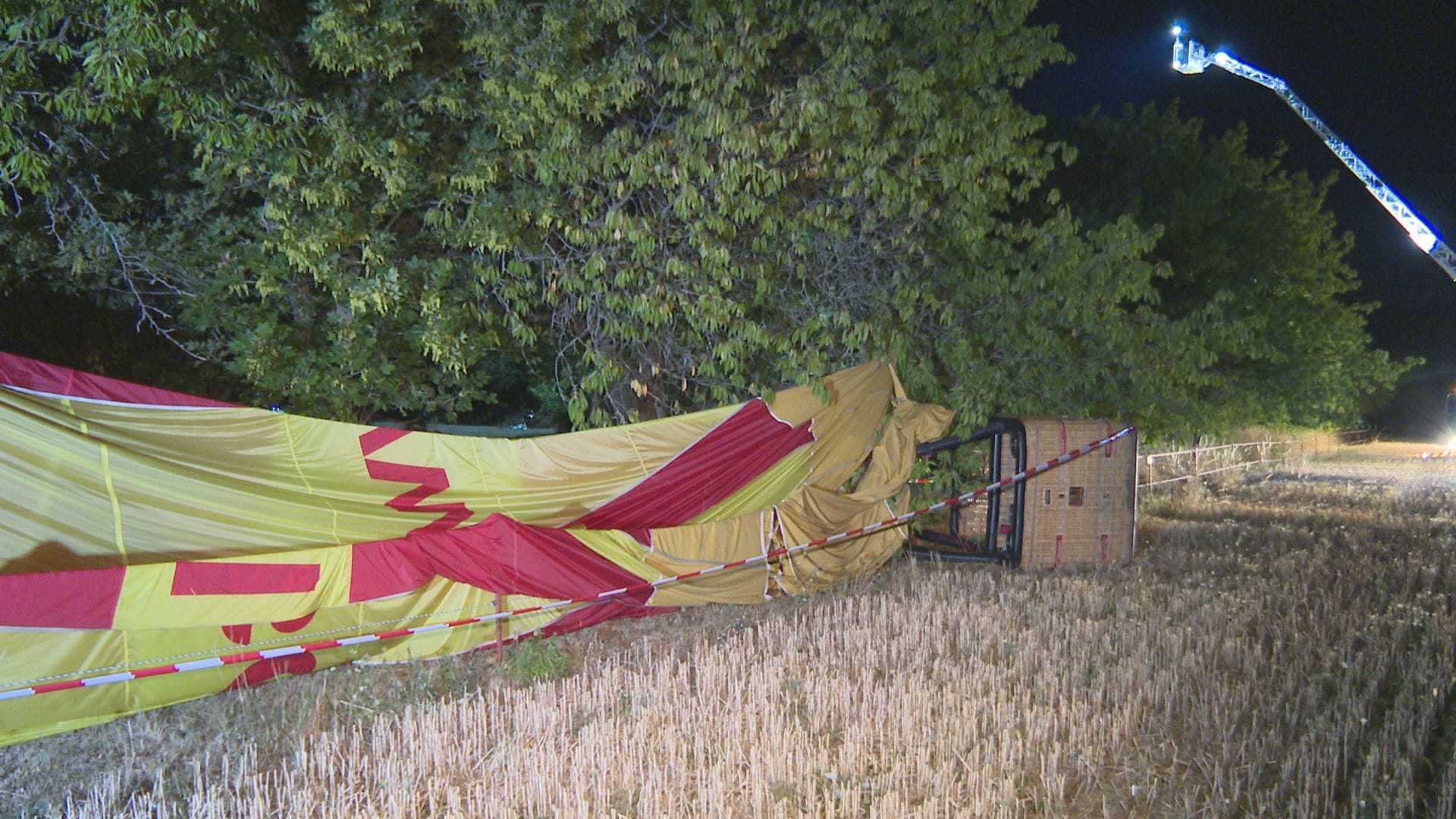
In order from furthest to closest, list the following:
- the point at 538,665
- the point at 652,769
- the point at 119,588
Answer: the point at 538,665 < the point at 119,588 < the point at 652,769

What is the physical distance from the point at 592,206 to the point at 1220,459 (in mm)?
14691

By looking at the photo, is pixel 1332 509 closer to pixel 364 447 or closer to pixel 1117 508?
pixel 1117 508

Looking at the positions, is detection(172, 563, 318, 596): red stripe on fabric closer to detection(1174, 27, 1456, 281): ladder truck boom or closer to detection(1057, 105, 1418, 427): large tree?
detection(1057, 105, 1418, 427): large tree

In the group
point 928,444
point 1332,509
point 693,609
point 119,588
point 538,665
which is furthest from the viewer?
point 1332,509

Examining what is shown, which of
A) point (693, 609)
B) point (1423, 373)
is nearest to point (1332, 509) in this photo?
point (693, 609)

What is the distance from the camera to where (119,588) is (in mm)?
4832

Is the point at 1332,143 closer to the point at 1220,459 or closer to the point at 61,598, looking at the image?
the point at 1220,459

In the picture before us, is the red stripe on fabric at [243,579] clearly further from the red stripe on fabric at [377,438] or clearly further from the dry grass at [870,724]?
the red stripe on fabric at [377,438]

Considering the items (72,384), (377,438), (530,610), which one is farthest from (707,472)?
(72,384)

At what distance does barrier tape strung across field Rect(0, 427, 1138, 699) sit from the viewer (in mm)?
4660

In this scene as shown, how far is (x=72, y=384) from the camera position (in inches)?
209

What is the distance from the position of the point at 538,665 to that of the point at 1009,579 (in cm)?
390

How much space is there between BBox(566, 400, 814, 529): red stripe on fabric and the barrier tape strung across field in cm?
48

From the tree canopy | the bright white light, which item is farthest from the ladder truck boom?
the tree canopy
